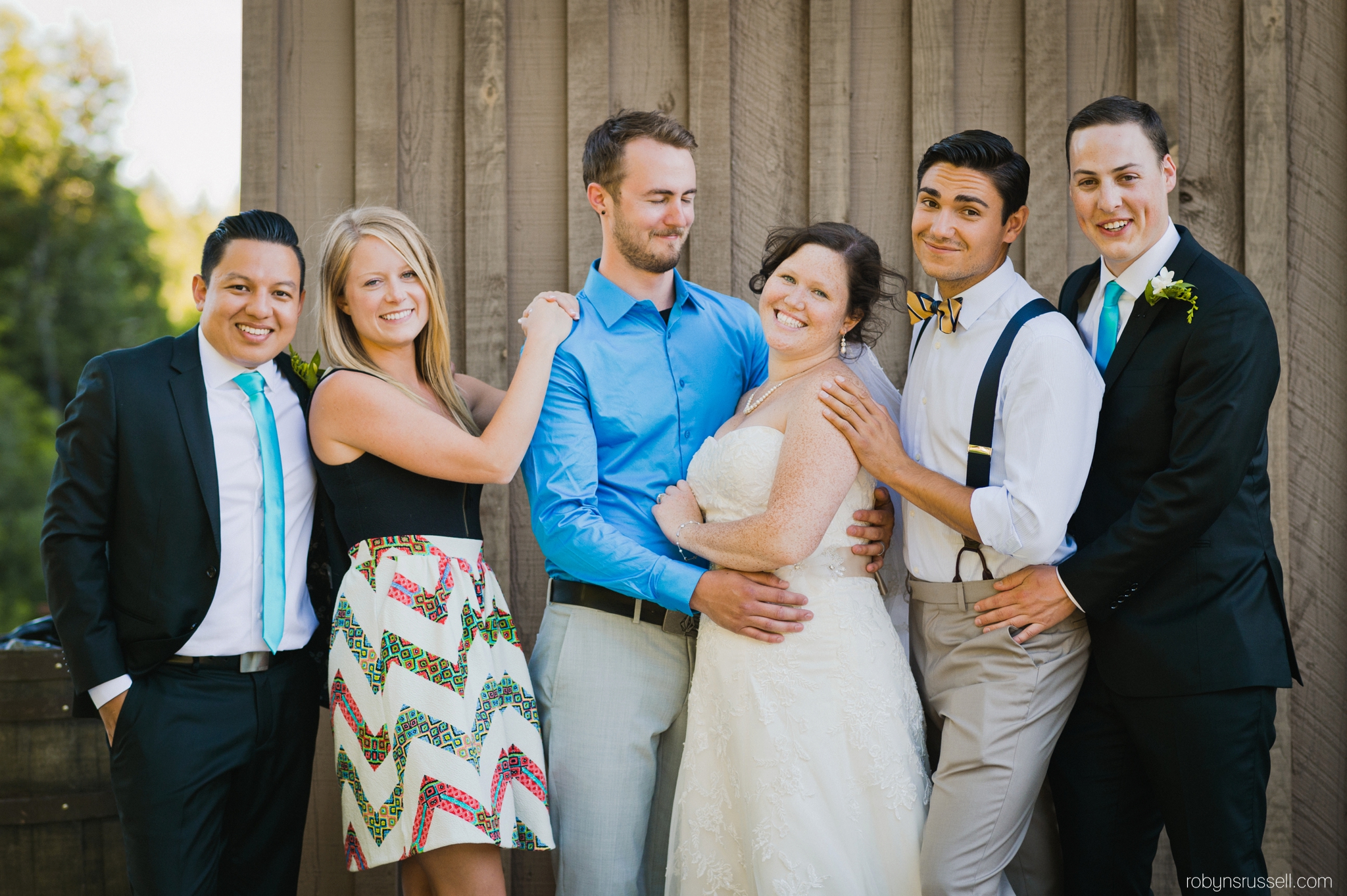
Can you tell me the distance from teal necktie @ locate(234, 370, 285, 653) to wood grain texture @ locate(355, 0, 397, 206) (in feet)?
3.63

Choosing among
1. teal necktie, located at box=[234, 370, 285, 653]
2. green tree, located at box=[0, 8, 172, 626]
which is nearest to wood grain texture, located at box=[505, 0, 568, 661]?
teal necktie, located at box=[234, 370, 285, 653]

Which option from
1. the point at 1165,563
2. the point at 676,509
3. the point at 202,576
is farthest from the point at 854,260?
the point at 202,576

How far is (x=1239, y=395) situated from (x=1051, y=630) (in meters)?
0.70

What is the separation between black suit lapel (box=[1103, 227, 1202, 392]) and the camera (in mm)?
2385

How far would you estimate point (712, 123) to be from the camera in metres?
3.40

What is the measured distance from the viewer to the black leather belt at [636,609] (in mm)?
2701

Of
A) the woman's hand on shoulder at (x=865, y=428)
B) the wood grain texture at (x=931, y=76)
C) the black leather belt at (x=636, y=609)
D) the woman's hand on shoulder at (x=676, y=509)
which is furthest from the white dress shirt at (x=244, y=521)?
the wood grain texture at (x=931, y=76)

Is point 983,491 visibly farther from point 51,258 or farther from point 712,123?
point 51,258

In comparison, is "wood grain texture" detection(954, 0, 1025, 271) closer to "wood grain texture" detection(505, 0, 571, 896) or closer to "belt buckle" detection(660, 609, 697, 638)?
"wood grain texture" detection(505, 0, 571, 896)

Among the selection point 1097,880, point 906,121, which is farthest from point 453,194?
point 1097,880

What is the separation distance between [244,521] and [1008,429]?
198 centimetres

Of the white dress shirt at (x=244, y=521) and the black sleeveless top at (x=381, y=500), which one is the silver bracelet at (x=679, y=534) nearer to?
the black sleeveless top at (x=381, y=500)

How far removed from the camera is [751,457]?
8.29 ft

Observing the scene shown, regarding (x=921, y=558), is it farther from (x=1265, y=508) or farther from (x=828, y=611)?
(x=1265, y=508)
